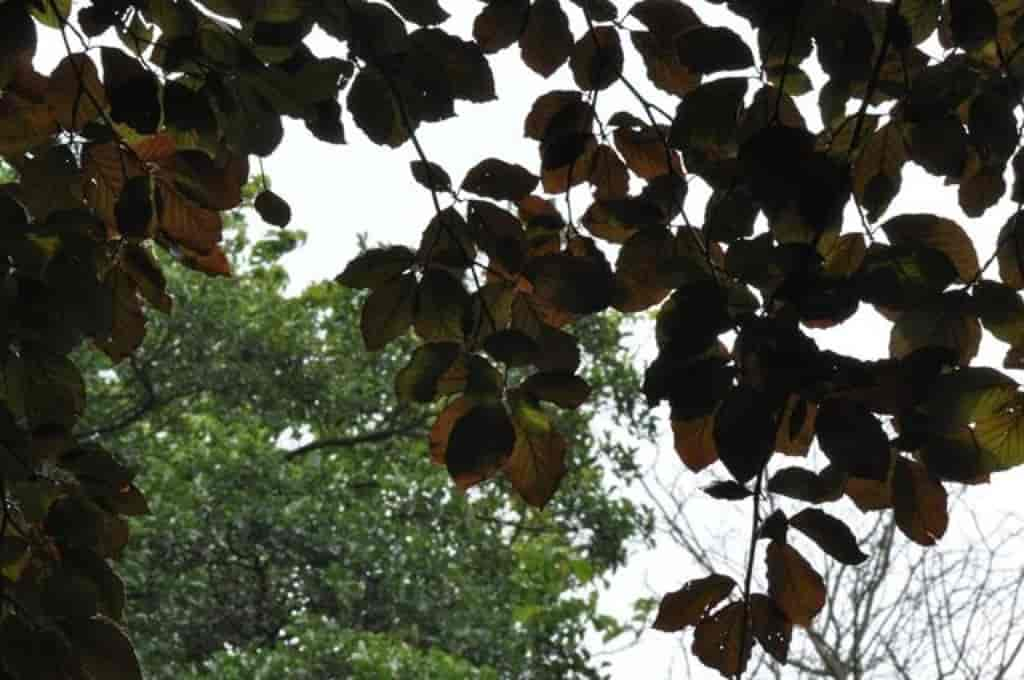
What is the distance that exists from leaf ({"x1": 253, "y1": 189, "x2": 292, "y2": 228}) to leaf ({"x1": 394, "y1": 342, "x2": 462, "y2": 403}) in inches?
9.5

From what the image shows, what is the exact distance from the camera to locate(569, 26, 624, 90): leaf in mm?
1242

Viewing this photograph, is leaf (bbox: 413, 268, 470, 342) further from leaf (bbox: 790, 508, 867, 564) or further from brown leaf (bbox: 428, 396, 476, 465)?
leaf (bbox: 790, 508, 867, 564)

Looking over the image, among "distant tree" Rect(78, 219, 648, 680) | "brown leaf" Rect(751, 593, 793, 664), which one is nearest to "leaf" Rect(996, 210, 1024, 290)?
"brown leaf" Rect(751, 593, 793, 664)

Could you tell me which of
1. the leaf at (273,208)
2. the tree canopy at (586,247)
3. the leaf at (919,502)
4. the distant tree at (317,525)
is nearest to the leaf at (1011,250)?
the tree canopy at (586,247)

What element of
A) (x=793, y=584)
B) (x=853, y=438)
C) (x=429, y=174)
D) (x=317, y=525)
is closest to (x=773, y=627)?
(x=793, y=584)

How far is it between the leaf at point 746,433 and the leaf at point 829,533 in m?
0.06

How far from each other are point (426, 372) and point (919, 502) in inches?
12.4

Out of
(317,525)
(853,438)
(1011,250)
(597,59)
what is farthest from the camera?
(317,525)

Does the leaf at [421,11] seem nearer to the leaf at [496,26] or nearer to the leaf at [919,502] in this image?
the leaf at [496,26]

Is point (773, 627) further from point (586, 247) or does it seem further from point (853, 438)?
point (586, 247)

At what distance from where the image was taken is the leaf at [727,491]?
36.8 inches

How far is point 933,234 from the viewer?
1.03m

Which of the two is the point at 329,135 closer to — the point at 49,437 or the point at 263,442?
the point at 49,437

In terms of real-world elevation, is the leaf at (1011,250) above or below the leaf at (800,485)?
above
